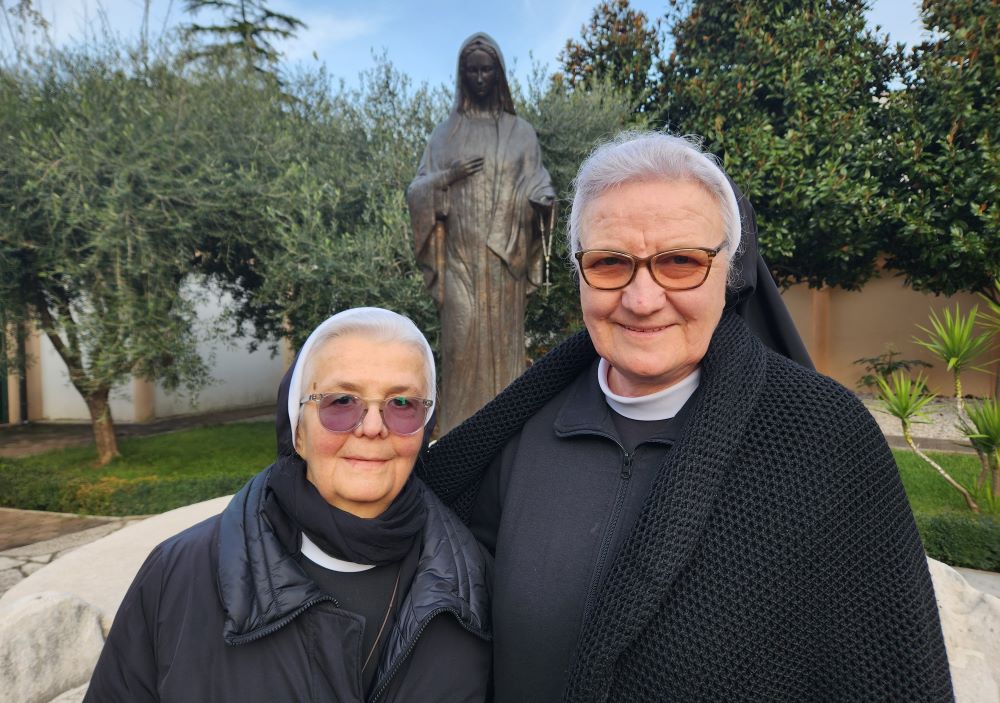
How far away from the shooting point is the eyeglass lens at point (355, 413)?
4.81 feet

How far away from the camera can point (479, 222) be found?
4566mm

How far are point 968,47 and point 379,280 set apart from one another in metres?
9.51

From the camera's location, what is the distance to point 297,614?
130 centimetres

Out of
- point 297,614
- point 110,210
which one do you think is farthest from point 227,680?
point 110,210

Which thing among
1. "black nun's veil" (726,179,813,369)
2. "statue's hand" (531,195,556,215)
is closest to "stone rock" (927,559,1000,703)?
"black nun's veil" (726,179,813,369)

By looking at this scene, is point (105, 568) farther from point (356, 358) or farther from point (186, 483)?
point (186, 483)

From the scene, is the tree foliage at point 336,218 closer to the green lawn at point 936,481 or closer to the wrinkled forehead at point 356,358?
the green lawn at point 936,481

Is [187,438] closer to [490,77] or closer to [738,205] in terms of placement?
[490,77]

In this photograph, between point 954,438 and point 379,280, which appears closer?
point 379,280

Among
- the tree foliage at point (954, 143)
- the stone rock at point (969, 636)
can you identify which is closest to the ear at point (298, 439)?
the stone rock at point (969, 636)

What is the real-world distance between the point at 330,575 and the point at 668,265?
98cm

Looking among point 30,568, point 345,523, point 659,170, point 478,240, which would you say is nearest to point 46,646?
point 345,523

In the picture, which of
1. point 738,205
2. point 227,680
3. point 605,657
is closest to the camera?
point 605,657

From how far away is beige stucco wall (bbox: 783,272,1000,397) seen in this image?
46.8 ft
